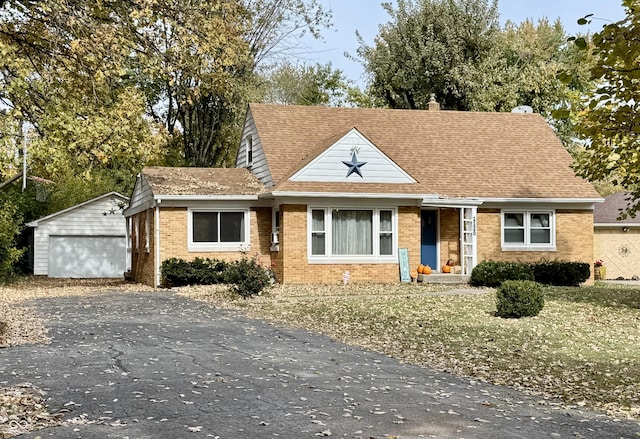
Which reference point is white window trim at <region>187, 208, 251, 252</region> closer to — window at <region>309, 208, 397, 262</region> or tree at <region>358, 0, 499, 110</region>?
window at <region>309, 208, 397, 262</region>

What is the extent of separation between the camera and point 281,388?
29.7 feet

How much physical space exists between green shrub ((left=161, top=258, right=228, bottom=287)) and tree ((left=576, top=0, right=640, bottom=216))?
1155cm

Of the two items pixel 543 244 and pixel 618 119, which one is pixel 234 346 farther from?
pixel 543 244

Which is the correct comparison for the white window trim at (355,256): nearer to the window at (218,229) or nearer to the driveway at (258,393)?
the window at (218,229)

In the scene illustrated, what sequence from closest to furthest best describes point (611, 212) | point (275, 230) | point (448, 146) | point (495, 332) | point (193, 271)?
point (495, 332) → point (193, 271) → point (275, 230) → point (448, 146) → point (611, 212)

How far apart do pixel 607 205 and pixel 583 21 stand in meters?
31.5

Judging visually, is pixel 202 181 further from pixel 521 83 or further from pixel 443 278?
pixel 521 83

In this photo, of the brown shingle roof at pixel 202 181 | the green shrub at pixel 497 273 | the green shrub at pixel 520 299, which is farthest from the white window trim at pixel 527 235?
the green shrub at pixel 520 299

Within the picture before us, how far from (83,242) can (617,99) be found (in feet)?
99.2

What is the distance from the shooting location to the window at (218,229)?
2614 centimetres

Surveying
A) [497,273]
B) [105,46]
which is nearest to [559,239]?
[497,273]

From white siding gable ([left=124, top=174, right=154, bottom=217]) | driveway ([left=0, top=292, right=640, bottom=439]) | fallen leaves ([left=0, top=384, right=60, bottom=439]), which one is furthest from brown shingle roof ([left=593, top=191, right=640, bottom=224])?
fallen leaves ([left=0, top=384, right=60, bottom=439])

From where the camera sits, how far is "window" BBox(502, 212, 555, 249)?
27734 millimetres

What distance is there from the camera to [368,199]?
1000 inches
